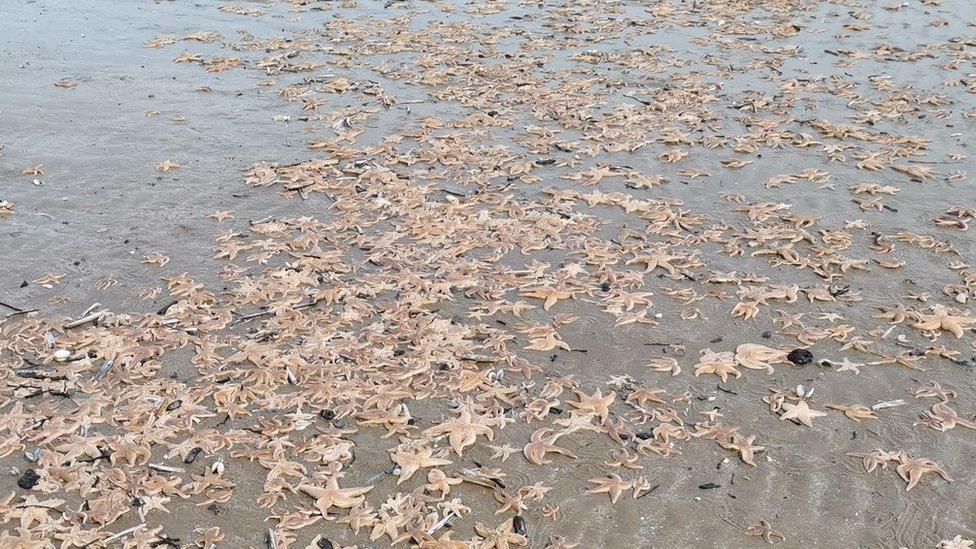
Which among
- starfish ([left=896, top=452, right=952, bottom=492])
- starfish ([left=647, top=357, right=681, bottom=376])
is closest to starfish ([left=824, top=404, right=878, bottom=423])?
starfish ([left=896, top=452, right=952, bottom=492])

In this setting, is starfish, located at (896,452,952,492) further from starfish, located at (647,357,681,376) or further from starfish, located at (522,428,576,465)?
starfish, located at (522,428,576,465)

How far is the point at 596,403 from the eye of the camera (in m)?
6.19

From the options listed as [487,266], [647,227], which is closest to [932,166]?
[647,227]

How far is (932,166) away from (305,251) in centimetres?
673

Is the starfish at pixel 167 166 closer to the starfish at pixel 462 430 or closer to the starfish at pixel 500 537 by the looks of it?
the starfish at pixel 462 430

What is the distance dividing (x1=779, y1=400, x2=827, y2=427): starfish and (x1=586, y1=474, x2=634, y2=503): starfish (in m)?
1.30

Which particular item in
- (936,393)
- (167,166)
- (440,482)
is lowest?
(936,393)

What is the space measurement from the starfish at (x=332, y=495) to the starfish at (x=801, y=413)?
9.18ft

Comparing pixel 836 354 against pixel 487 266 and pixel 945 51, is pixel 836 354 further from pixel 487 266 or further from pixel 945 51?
pixel 945 51

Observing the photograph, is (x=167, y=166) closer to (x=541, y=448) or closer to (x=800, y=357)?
(x=541, y=448)

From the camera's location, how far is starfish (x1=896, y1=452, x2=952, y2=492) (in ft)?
17.9

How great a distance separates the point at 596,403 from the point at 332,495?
188 cm

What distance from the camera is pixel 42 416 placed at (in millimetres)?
6164

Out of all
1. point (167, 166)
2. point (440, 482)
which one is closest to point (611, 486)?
point (440, 482)
